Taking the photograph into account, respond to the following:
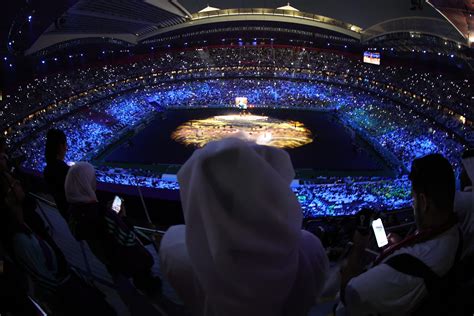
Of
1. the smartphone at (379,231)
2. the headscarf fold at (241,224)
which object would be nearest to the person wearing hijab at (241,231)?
the headscarf fold at (241,224)

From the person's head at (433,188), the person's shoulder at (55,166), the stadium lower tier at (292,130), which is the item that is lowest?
the stadium lower tier at (292,130)

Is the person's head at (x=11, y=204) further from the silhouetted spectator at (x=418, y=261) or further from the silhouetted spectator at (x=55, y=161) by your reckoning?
the silhouetted spectator at (x=418, y=261)

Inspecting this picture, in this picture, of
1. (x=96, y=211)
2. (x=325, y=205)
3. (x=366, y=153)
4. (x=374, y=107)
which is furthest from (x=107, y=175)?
(x=374, y=107)

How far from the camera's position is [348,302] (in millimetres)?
1605

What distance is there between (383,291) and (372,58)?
2353 centimetres

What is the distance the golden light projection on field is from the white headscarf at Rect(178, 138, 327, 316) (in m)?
13.4

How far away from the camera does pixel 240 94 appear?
23.0 m

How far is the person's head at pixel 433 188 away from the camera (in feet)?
5.63

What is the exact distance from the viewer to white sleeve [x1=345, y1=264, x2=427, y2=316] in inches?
62.2

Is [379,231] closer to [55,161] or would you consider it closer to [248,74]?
[55,161]

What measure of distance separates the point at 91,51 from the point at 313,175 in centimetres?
1663

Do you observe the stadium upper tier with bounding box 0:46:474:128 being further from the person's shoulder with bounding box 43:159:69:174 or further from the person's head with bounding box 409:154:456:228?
the person's head with bounding box 409:154:456:228

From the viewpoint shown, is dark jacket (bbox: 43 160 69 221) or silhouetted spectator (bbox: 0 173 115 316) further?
dark jacket (bbox: 43 160 69 221)

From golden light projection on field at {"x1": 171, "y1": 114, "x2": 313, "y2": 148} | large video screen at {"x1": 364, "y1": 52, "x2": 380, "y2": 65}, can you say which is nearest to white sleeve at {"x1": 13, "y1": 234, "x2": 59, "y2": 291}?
golden light projection on field at {"x1": 171, "y1": 114, "x2": 313, "y2": 148}
